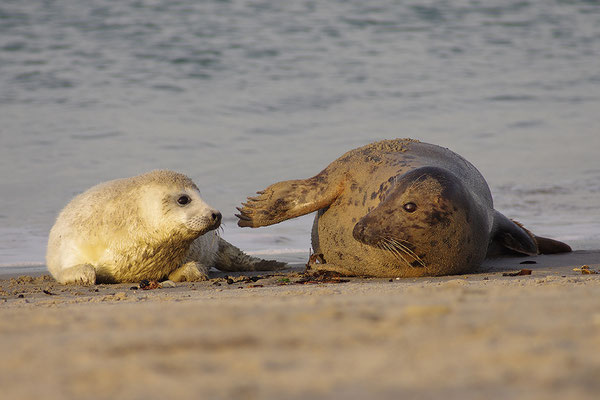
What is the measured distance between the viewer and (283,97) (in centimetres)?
1867

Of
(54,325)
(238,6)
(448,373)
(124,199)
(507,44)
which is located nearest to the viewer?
(448,373)

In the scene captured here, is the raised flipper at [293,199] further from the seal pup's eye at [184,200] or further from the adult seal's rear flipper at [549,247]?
the adult seal's rear flipper at [549,247]

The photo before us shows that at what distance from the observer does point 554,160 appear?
1296 centimetres

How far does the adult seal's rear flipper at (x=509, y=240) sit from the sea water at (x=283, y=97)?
1.12 meters

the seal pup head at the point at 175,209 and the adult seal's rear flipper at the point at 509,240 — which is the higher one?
the seal pup head at the point at 175,209

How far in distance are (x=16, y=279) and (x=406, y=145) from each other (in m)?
3.12

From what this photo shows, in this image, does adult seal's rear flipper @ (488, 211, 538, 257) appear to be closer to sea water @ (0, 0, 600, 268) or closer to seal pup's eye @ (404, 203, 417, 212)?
sea water @ (0, 0, 600, 268)

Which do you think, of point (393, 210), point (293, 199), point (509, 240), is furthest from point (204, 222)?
point (509, 240)

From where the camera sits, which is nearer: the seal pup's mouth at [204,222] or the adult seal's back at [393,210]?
the adult seal's back at [393,210]

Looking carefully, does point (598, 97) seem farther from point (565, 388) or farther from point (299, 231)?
point (565, 388)

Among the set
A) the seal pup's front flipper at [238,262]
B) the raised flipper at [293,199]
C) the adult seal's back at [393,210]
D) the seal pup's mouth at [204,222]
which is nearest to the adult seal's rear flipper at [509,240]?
the adult seal's back at [393,210]

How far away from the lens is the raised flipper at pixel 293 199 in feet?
19.9

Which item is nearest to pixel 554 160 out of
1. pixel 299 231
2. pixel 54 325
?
pixel 299 231

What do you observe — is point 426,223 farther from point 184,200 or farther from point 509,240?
point 509,240
